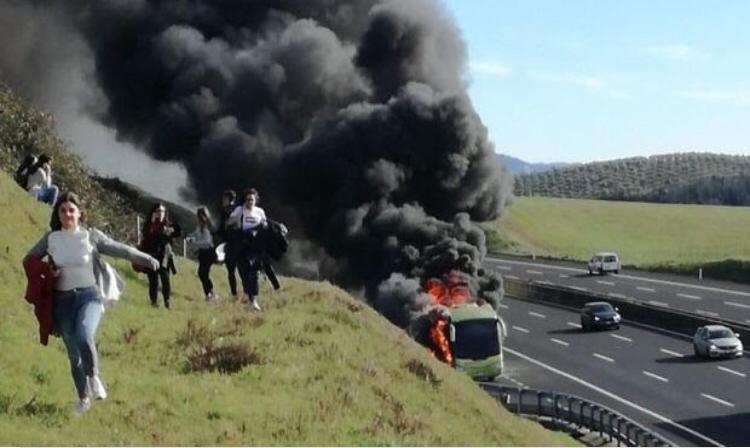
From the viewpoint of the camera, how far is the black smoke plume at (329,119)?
46.0 meters

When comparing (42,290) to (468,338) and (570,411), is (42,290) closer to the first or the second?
(570,411)

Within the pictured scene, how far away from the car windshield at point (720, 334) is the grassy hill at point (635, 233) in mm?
31468

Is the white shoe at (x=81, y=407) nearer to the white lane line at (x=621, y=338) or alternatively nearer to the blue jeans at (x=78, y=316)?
the blue jeans at (x=78, y=316)

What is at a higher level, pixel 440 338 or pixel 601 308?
pixel 440 338

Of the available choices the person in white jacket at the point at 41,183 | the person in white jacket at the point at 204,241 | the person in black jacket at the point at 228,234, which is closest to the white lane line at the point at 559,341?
the person in white jacket at the point at 41,183

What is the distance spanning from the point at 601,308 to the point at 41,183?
39254 millimetres

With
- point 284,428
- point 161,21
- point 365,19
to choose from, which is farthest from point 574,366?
point 284,428

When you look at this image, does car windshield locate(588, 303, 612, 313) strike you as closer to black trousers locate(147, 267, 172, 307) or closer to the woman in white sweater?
black trousers locate(147, 267, 172, 307)

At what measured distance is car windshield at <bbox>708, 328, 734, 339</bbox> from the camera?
1855 inches

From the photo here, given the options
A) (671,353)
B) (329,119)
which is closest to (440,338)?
(671,353)

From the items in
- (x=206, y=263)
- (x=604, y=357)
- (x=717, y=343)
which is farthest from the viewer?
(x=604, y=357)

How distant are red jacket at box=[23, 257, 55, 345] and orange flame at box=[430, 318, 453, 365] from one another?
28.6 meters

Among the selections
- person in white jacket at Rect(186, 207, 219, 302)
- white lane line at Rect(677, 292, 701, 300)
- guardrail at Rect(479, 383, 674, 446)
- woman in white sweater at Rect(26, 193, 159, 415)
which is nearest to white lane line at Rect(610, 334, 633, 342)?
white lane line at Rect(677, 292, 701, 300)

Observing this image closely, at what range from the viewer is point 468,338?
3941 cm
